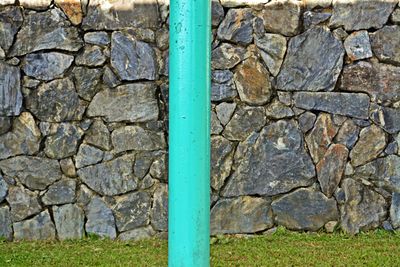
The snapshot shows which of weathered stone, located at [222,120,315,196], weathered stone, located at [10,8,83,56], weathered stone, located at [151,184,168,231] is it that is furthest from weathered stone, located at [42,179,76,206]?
weathered stone, located at [222,120,315,196]

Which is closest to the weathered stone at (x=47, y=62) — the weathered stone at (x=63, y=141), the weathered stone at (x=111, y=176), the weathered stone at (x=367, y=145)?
the weathered stone at (x=63, y=141)

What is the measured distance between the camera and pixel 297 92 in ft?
16.0

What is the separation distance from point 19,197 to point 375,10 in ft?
10.4

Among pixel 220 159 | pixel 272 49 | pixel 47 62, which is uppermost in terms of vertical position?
pixel 272 49

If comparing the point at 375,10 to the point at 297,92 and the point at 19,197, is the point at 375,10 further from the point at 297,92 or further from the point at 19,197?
the point at 19,197

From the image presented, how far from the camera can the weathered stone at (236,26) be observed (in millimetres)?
4863

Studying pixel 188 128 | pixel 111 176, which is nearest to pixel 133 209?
pixel 111 176

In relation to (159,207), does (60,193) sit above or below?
above

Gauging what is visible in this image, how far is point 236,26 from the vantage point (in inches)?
192

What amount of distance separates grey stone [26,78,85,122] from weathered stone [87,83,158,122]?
0.12 meters

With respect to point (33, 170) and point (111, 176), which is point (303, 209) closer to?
point (111, 176)

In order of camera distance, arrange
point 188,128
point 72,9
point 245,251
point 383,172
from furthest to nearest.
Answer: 1. point 383,172
2. point 72,9
3. point 245,251
4. point 188,128

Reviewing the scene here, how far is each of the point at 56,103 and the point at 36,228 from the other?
39.4 inches

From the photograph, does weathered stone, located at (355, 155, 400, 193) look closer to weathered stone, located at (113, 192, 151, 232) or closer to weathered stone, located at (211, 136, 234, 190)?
weathered stone, located at (211, 136, 234, 190)
